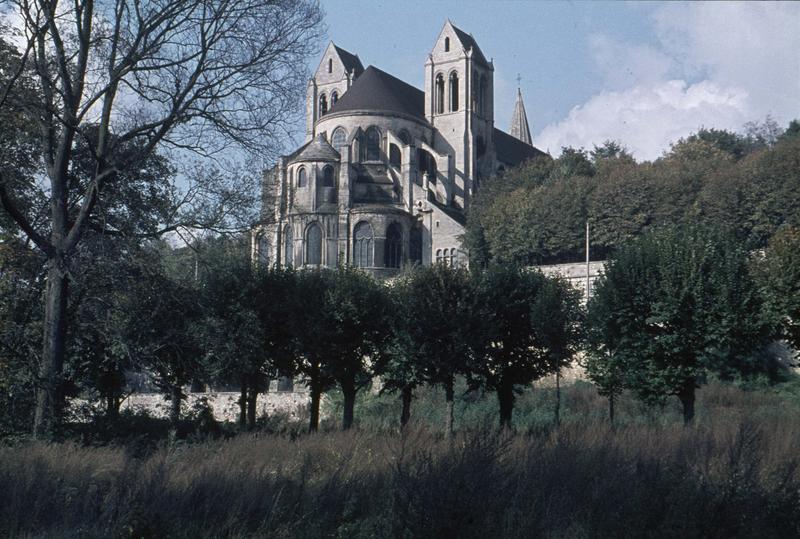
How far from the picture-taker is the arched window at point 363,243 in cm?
5650

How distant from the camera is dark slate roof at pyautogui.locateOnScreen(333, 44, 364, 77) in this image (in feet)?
244

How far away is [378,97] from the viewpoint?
209ft

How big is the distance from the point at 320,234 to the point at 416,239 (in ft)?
21.5

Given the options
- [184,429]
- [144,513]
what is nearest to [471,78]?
[184,429]

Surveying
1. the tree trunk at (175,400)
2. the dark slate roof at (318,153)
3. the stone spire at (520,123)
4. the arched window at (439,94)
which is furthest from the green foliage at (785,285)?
the stone spire at (520,123)

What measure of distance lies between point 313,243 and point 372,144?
9289mm

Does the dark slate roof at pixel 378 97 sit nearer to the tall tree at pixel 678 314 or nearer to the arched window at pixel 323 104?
the arched window at pixel 323 104

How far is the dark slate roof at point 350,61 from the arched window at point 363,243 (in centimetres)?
2172

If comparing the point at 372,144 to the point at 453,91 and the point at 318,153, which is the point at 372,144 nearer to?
the point at 318,153

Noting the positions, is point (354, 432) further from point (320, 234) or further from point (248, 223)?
point (320, 234)

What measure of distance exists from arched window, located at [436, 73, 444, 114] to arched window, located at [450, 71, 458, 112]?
81 centimetres

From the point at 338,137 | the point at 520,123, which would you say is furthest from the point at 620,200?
the point at 520,123

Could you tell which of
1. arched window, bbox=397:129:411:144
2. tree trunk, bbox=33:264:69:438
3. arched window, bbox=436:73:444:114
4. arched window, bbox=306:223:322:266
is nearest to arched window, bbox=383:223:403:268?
arched window, bbox=306:223:322:266

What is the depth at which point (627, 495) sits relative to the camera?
26.3 ft
